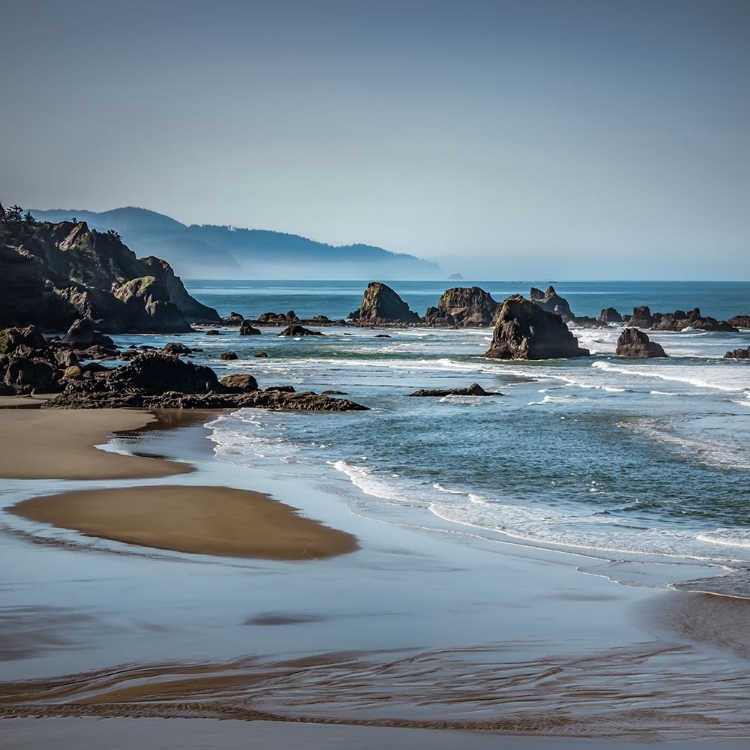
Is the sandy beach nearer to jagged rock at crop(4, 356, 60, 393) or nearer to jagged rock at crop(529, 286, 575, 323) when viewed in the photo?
jagged rock at crop(4, 356, 60, 393)

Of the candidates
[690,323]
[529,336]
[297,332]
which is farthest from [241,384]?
[690,323]

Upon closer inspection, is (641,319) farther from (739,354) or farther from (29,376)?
(29,376)

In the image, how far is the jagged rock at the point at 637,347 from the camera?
59.4 metres

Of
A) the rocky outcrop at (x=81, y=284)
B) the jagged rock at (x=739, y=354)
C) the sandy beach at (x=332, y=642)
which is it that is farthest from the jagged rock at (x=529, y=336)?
the sandy beach at (x=332, y=642)

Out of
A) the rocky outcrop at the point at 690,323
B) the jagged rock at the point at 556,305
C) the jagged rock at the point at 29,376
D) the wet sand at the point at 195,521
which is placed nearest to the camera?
the wet sand at the point at 195,521

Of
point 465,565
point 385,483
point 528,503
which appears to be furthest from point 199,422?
point 465,565

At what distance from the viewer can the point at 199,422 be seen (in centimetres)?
3019

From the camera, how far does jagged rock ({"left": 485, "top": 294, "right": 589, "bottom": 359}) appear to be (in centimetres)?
5859

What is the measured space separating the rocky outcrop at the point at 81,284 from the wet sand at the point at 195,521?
56988mm

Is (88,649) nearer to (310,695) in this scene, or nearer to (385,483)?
(310,695)

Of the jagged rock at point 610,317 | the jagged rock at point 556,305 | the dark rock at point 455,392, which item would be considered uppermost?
the jagged rock at point 556,305

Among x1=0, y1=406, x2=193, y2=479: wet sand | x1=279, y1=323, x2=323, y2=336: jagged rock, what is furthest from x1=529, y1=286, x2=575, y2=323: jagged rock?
x1=0, y1=406, x2=193, y2=479: wet sand

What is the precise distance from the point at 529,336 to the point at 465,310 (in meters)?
47.9

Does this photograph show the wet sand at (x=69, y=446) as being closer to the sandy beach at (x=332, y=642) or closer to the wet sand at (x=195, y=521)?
the wet sand at (x=195, y=521)
